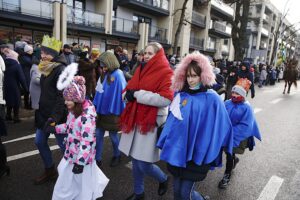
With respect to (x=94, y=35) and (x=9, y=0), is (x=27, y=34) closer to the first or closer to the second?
(x=9, y=0)

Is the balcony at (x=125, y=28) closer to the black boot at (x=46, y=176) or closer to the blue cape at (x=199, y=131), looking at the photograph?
the black boot at (x=46, y=176)

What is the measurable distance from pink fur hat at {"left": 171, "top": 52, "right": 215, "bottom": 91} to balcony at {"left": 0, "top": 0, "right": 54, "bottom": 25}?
1451 centimetres

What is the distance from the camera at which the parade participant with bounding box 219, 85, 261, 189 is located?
382 cm

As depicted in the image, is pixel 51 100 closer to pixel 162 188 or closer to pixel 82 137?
pixel 82 137

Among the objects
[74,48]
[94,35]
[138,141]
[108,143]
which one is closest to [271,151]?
[108,143]

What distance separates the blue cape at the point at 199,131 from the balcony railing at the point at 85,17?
54.7ft

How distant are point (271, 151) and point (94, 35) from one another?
16.9 m

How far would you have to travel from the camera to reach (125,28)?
864 inches

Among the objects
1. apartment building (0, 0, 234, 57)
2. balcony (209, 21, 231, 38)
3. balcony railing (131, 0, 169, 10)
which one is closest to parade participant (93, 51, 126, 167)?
apartment building (0, 0, 234, 57)

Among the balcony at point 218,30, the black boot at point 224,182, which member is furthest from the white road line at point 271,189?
the balcony at point 218,30

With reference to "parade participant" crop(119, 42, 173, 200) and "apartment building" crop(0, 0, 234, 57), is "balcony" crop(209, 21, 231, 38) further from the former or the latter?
"parade participant" crop(119, 42, 173, 200)

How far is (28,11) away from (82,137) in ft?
49.9

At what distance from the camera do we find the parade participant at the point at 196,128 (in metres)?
2.54

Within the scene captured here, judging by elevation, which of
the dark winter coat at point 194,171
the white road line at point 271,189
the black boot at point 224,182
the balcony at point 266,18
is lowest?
the white road line at point 271,189
